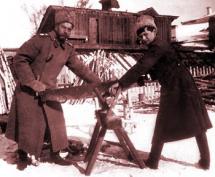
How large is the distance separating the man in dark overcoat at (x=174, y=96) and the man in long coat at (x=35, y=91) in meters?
1.15

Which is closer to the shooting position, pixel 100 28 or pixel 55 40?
pixel 55 40

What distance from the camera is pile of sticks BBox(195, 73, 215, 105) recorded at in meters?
14.2

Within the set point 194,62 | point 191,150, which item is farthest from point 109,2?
point 191,150

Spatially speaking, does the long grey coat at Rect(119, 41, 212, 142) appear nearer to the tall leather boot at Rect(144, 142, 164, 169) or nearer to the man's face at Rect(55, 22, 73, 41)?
the tall leather boot at Rect(144, 142, 164, 169)

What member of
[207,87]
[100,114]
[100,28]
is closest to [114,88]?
[100,114]

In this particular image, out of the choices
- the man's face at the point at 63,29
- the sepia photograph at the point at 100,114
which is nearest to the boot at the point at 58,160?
the sepia photograph at the point at 100,114

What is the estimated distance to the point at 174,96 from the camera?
444cm

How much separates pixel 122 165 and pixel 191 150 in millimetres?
1573

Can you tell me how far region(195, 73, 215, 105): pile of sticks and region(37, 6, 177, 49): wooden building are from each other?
472 inches

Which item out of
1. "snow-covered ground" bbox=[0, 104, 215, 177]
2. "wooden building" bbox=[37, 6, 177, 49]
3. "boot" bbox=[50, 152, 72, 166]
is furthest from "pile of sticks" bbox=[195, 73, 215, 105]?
"wooden building" bbox=[37, 6, 177, 49]

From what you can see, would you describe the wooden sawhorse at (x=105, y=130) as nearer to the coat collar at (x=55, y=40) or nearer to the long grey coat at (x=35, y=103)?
the long grey coat at (x=35, y=103)

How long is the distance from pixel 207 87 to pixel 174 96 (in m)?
11.1

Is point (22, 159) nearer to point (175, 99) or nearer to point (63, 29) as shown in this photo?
point (63, 29)

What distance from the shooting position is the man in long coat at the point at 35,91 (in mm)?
4723
